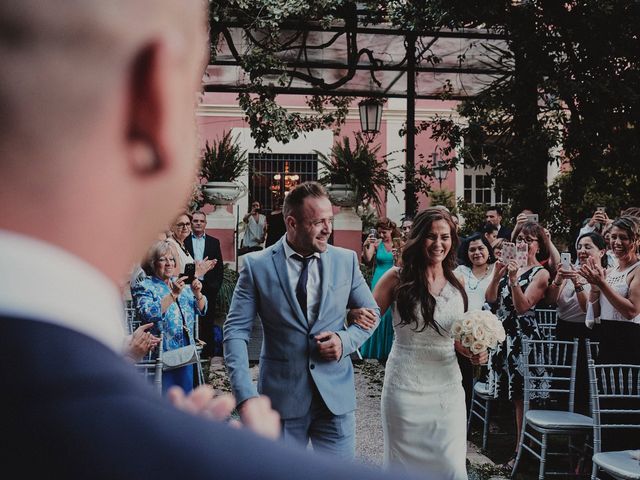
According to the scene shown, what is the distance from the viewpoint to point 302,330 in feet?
12.5

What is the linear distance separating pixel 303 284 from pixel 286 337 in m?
0.29

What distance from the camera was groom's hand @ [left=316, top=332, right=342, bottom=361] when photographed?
3758 millimetres

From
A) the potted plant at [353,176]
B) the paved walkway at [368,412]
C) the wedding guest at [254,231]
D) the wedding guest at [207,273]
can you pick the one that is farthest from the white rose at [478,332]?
the wedding guest at [254,231]

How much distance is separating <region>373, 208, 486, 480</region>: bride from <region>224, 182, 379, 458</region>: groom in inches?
30.5

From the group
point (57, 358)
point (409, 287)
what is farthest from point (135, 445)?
point (409, 287)

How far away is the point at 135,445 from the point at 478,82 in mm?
14313

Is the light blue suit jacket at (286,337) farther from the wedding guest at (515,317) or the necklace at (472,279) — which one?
the necklace at (472,279)

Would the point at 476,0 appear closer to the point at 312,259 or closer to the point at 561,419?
the point at 561,419

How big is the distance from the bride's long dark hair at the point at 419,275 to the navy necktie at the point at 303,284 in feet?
3.29

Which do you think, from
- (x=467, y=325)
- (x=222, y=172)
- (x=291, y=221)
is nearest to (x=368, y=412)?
(x=467, y=325)

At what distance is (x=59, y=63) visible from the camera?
42 centimetres

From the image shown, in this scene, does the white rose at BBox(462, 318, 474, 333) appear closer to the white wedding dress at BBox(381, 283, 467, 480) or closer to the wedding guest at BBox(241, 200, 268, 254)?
the white wedding dress at BBox(381, 283, 467, 480)

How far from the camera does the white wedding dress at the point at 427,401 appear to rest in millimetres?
4559

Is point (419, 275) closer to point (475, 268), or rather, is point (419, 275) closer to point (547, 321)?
point (475, 268)
